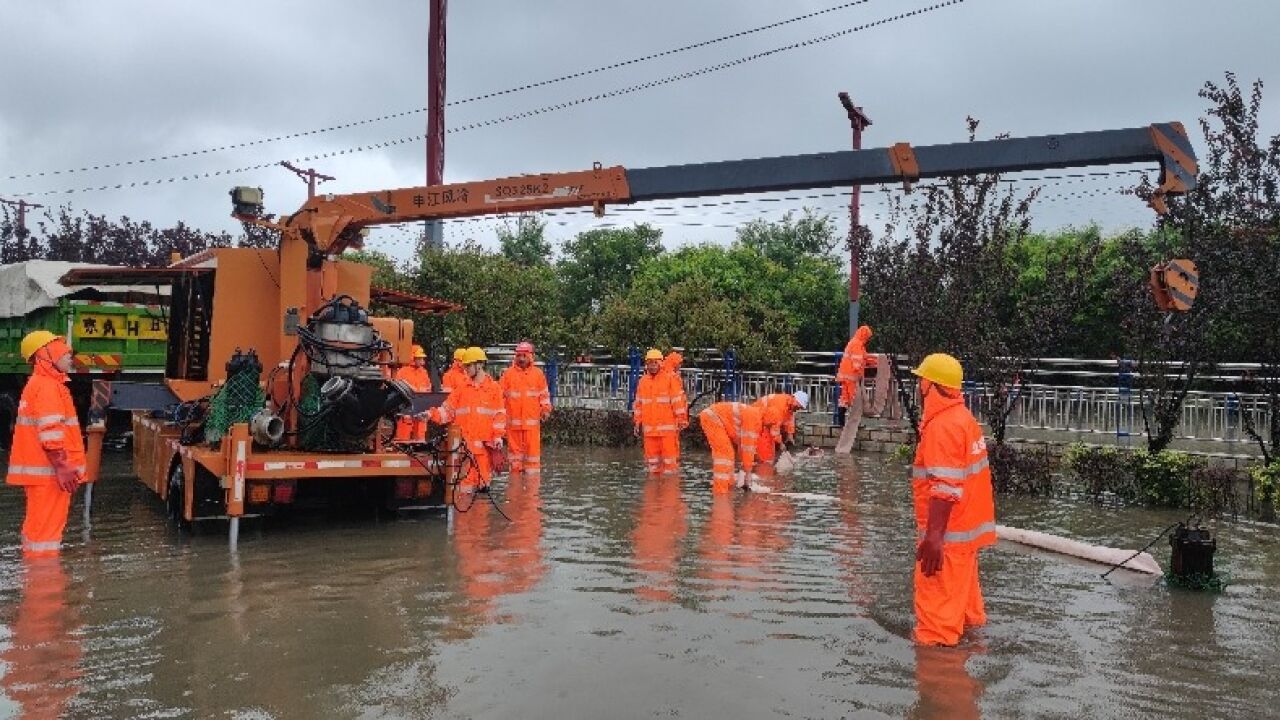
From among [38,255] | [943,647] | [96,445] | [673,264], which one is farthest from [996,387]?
[38,255]

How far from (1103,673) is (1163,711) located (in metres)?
0.56

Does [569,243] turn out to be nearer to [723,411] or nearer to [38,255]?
[38,255]

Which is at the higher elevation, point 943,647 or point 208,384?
point 208,384

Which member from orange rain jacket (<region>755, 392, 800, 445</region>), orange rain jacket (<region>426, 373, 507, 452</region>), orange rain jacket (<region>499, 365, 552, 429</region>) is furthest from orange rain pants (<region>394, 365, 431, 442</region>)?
orange rain jacket (<region>755, 392, 800, 445</region>)

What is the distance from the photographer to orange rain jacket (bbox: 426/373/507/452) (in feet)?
38.7

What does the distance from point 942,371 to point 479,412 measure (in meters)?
6.92

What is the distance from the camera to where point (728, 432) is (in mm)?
11875

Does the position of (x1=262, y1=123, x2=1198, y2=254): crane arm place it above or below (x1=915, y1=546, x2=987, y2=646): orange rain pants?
above

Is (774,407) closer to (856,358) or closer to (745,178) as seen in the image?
(745,178)

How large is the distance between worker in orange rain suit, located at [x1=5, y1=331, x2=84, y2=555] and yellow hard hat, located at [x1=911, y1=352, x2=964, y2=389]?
6193 millimetres

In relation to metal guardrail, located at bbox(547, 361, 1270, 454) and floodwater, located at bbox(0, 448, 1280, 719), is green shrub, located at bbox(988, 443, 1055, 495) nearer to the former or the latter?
metal guardrail, located at bbox(547, 361, 1270, 454)

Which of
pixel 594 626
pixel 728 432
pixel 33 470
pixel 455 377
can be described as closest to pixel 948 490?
pixel 594 626

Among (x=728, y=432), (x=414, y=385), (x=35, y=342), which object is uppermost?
(x=35, y=342)

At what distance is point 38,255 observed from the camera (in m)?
36.5
